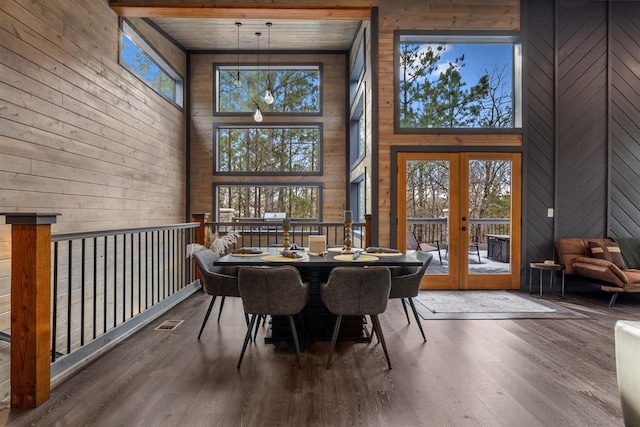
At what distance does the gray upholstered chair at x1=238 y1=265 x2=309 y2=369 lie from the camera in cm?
240

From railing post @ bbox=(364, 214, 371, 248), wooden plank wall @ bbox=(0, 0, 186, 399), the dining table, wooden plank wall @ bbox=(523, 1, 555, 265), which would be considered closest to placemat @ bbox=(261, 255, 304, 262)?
the dining table

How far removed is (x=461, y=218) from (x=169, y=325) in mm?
3955

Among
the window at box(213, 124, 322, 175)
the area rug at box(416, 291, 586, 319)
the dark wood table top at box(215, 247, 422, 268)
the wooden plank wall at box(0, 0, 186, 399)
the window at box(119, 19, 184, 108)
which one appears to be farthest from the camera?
the window at box(213, 124, 322, 175)

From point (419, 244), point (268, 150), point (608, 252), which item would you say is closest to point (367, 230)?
point (419, 244)

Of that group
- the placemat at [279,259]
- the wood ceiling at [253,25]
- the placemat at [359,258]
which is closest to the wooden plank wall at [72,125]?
the wood ceiling at [253,25]

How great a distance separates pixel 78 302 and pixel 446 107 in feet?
18.7

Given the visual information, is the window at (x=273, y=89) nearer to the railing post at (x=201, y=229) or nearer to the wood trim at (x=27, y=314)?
the railing post at (x=201, y=229)

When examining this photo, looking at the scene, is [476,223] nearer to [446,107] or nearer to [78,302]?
[446,107]

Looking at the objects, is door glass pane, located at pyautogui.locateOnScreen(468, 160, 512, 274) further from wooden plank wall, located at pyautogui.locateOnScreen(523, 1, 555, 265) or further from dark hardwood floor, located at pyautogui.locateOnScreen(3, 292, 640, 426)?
dark hardwood floor, located at pyautogui.locateOnScreen(3, 292, 640, 426)

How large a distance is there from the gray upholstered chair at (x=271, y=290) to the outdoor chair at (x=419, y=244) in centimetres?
279

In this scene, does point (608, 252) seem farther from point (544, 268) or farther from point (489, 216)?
point (489, 216)

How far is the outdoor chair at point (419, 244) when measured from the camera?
16.0ft

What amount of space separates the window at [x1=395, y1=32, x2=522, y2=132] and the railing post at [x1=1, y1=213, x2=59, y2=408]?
14.4 feet

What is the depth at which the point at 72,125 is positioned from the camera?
4035 mm
